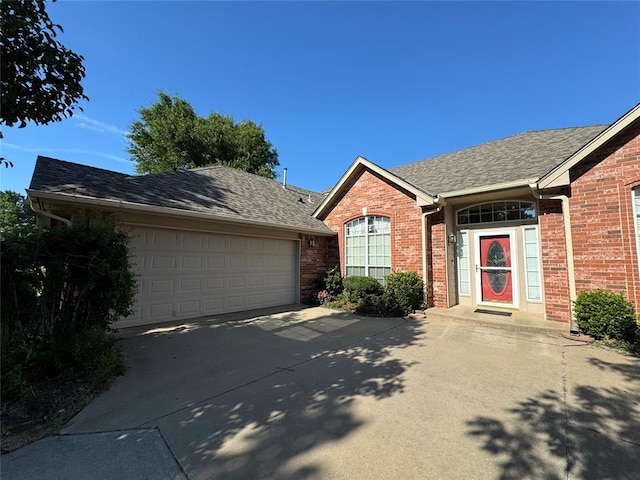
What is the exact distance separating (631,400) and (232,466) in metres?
4.51

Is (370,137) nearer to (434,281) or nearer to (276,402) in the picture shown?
(434,281)

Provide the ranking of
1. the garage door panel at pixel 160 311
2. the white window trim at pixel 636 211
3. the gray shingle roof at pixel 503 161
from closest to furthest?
the white window trim at pixel 636 211 < the garage door panel at pixel 160 311 < the gray shingle roof at pixel 503 161

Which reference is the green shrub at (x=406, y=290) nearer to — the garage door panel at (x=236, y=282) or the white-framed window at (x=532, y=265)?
the white-framed window at (x=532, y=265)

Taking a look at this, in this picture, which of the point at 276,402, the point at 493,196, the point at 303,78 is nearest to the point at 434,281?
the point at 493,196

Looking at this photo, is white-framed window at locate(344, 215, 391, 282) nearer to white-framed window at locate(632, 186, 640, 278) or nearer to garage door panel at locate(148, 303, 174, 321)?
white-framed window at locate(632, 186, 640, 278)

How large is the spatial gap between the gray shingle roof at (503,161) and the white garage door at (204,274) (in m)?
5.79

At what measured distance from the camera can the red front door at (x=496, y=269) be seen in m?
8.22

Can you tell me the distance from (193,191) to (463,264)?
8.81 meters

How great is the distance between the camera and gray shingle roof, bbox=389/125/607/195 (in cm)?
809

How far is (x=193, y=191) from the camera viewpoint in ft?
29.5

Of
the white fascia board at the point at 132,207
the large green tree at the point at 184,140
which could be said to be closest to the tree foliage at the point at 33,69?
the white fascia board at the point at 132,207

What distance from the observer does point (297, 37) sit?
9.48 meters

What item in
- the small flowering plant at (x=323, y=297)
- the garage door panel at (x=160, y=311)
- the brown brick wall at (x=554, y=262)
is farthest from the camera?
the small flowering plant at (x=323, y=297)

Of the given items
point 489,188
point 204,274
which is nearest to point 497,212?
point 489,188
